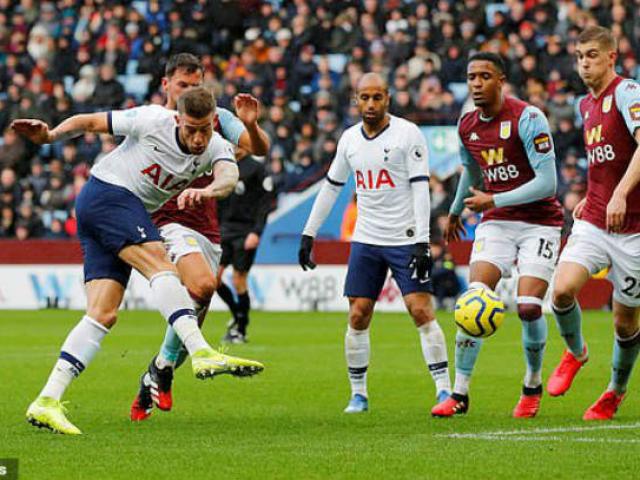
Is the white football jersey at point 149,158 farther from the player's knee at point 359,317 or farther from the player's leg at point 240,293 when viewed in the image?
the player's leg at point 240,293

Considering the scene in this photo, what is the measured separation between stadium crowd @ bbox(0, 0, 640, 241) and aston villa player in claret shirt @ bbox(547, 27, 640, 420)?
13320mm

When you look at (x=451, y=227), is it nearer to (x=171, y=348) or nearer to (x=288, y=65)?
(x=171, y=348)

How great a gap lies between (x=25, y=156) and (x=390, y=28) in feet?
25.4

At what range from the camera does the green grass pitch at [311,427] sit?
7141mm

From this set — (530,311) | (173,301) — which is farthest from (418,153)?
(173,301)

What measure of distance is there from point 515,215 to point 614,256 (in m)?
0.91

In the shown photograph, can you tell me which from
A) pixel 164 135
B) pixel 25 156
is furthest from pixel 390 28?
pixel 164 135

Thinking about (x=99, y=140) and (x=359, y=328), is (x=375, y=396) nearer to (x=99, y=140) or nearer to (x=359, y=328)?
(x=359, y=328)

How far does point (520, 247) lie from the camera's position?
10016mm

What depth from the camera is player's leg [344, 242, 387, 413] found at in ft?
34.1

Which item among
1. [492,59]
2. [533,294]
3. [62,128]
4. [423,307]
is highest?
[492,59]

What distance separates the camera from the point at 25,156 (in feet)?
94.7

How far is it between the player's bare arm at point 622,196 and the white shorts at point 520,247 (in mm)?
1022

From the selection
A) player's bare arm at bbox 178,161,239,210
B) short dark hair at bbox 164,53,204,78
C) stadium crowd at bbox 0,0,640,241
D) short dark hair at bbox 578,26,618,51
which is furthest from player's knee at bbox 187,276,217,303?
stadium crowd at bbox 0,0,640,241
